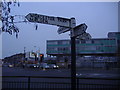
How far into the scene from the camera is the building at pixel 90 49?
82125 millimetres

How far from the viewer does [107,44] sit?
3250 inches

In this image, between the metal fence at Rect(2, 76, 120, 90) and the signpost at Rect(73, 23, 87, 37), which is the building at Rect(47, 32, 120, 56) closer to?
the metal fence at Rect(2, 76, 120, 90)

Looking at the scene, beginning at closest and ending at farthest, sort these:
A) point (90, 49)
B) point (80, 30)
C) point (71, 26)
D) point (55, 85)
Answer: point (80, 30) → point (71, 26) → point (55, 85) → point (90, 49)

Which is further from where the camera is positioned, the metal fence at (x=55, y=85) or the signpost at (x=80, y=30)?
the metal fence at (x=55, y=85)

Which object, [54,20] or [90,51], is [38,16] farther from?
[90,51]

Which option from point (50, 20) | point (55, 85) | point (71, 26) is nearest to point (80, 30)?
point (71, 26)

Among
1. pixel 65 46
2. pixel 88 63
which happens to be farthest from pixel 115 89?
pixel 65 46

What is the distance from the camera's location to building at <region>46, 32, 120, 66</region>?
269 ft

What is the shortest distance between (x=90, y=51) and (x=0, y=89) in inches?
3014

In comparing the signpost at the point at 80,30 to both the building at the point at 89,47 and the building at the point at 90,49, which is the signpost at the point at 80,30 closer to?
the building at the point at 90,49

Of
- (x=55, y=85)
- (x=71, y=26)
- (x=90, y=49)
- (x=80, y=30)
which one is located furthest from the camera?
(x=90, y=49)

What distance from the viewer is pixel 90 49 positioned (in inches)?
3356

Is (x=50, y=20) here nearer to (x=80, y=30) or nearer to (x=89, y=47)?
(x=80, y=30)

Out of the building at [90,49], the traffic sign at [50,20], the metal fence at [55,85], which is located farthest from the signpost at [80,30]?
the building at [90,49]
